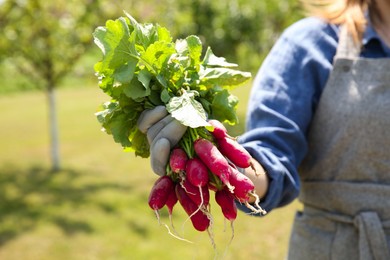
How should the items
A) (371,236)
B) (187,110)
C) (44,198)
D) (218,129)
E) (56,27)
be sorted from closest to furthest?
(187,110)
(218,129)
(371,236)
(44,198)
(56,27)

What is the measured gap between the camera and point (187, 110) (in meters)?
1.28

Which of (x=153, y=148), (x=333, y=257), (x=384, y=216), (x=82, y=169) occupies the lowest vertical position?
(x=82, y=169)

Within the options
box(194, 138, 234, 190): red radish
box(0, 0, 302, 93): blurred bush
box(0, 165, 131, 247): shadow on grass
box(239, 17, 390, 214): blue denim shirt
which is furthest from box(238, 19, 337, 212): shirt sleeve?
box(0, 0, 302, 93): blurred bush

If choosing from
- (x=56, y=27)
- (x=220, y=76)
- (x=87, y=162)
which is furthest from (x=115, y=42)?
(x=87, y=162)

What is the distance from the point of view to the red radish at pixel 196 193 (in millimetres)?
1354

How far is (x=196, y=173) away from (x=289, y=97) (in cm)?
59

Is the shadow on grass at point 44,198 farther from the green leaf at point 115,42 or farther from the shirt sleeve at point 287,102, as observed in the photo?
the green leaf at point 115,42

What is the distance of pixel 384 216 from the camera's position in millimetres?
1779

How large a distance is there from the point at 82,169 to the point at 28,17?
103 inches

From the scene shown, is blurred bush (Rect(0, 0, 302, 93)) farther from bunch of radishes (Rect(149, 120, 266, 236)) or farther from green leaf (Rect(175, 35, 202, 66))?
bunch of radishes (Rect(149, 120, 266, 236))

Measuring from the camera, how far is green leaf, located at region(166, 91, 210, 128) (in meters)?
1.26

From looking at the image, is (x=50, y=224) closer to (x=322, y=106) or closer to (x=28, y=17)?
(x=28, y=17)

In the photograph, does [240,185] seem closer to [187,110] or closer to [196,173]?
[196,173]

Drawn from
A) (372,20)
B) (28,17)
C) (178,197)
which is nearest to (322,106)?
(372,20)
